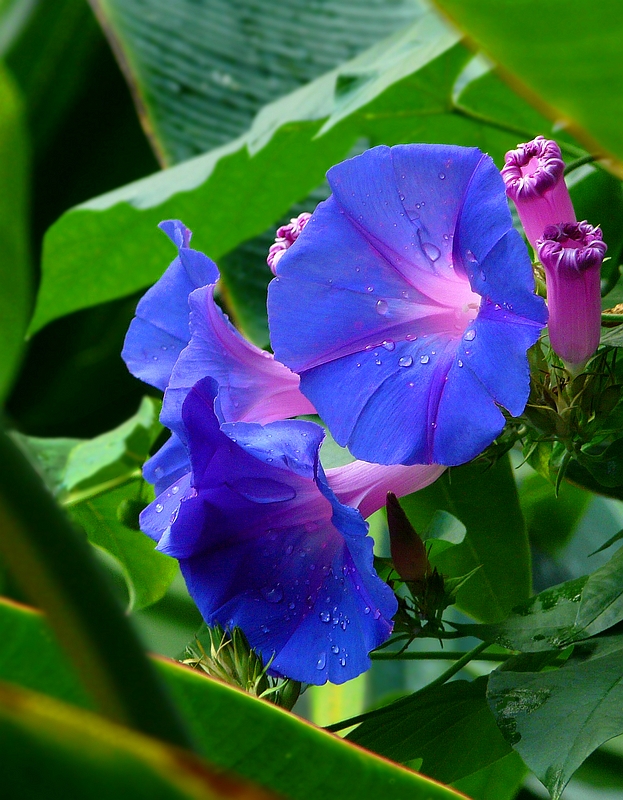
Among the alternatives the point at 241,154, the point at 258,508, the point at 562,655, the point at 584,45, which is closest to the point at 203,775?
the point at 584,45

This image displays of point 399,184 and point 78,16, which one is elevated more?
point 78,16

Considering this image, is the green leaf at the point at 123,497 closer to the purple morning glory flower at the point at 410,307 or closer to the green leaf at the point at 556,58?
the purple morning glory flower at the point at 410,307

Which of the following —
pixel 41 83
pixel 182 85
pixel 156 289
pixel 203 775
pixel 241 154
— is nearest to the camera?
pixel 203 775

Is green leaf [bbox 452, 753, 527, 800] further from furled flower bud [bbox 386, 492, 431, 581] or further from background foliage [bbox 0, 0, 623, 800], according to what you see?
furled flower bud [bbox 386, 492, 431, 581]

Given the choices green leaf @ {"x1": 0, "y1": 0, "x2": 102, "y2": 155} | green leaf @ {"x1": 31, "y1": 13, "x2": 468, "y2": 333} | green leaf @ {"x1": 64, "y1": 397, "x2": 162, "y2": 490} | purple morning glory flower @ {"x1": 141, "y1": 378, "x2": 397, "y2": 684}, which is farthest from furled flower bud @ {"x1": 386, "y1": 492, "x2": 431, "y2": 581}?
green leaf @ {"x1": 0, "y1": 0, "x2": 102, "y2": 155}

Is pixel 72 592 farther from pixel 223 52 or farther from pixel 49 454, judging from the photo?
pixel 223 52

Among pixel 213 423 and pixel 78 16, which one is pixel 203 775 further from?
pixel 78 16

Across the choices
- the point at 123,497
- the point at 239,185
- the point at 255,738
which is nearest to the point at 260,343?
the point at 239,185
